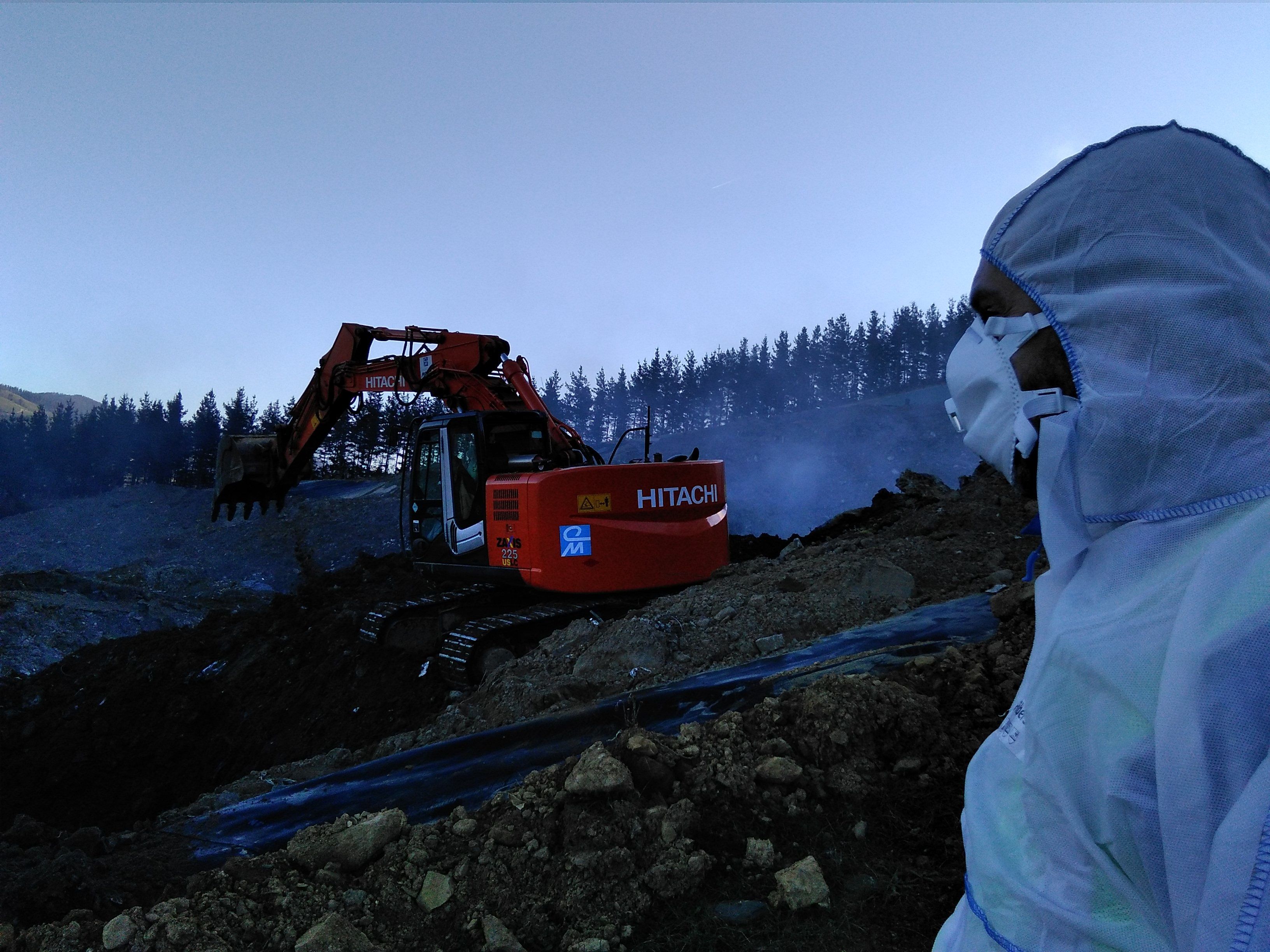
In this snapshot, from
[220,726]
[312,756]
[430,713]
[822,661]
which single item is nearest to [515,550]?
[430,713]

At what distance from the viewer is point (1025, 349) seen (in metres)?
1.41

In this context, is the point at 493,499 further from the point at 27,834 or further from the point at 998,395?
the point at 998,395

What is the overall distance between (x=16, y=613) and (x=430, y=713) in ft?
26.5

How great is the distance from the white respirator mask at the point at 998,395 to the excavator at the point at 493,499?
21.2ft

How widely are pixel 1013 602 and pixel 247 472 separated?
9.75 m

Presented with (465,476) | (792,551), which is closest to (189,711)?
(465,476)

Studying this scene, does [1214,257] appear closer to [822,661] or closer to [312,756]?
[822,661]

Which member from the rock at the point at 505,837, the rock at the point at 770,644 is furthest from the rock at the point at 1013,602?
the rock at the point at 505,837

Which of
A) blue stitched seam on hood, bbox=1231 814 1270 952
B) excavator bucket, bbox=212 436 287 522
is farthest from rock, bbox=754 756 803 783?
excavator bucket, bbox=212 436 287 522

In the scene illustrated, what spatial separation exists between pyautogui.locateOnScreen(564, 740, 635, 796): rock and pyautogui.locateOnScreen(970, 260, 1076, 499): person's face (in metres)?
1.78

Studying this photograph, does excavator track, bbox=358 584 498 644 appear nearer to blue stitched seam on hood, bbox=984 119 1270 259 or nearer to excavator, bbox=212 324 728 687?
excavator, bbox=212 324 728 687

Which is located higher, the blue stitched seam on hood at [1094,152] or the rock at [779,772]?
the blue stitched seam on hood at [1094,152]

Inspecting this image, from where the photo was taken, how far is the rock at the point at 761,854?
8.32ft

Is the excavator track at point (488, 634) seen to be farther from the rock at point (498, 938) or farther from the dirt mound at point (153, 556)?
the dirt mound at point (153, 556)
